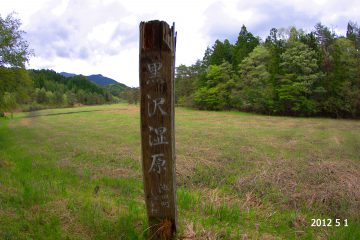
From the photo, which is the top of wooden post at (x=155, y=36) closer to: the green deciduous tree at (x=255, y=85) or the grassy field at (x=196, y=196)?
the grassy field at (x=196, y=196)

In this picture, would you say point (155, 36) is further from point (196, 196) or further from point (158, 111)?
point (196, 196)

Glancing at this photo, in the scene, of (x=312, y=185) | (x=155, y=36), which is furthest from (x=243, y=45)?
(x=155, y=36)

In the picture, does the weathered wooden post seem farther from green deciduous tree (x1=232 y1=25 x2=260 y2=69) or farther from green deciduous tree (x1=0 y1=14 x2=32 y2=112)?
green deciduous tree (x1=232 y1=25 x2=260 y2=69)

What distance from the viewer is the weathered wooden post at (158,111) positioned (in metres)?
3.02

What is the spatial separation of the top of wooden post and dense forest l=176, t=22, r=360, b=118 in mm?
35787

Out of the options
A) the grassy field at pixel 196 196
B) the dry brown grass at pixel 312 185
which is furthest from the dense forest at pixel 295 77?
the dry brown grass at pixel 312 185

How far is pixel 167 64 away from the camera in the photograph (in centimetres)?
302

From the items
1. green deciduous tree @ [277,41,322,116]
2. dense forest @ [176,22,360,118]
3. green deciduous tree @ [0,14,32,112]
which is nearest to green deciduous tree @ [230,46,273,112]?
dense forest @ [176,22,360,118]

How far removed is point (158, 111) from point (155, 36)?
2.66ft

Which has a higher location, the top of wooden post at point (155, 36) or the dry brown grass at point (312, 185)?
the top of wooden post at point (155, 36)

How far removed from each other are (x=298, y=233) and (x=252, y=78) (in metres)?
40.2

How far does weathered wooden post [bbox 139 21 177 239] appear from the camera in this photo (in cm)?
302

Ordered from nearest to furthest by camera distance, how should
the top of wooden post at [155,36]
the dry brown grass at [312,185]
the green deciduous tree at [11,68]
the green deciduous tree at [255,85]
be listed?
the top of wooden post at [155,36], the dry brown grass at [312,185], the green deciduous tree at [11,68], the green deciduous tree at [255,85]

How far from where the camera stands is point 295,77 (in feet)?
121
